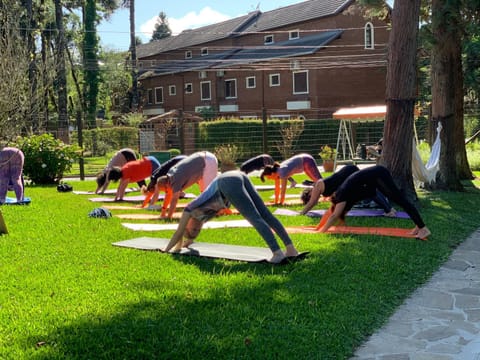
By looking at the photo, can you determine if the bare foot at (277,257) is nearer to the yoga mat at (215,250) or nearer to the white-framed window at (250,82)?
the yoga mat at (215,250)

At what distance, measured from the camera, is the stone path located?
385cm

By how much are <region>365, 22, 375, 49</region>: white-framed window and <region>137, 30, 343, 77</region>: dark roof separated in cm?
193

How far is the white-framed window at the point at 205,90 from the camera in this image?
4082 cm

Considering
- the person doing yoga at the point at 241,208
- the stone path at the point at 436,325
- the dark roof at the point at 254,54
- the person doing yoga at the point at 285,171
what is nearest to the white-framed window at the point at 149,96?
the dark roof at the point at 254,54

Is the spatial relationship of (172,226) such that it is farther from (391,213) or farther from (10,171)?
(10,171)

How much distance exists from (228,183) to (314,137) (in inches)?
744

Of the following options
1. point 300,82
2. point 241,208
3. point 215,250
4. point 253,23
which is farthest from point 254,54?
point 241,208

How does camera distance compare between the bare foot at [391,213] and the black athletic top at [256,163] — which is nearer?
the bare foot at [391,213]

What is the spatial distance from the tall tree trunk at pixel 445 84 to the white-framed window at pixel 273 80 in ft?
74.3

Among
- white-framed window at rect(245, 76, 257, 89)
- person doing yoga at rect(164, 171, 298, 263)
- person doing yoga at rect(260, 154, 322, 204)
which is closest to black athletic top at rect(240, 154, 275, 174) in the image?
person doing yoga at rect(260, 154, 322, 204)

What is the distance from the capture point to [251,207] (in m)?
5.90

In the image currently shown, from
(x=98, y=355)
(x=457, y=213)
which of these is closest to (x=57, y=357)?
(x=98, y=355)

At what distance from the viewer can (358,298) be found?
4871 millimetres

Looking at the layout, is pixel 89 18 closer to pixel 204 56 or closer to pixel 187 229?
pixel 204 56
